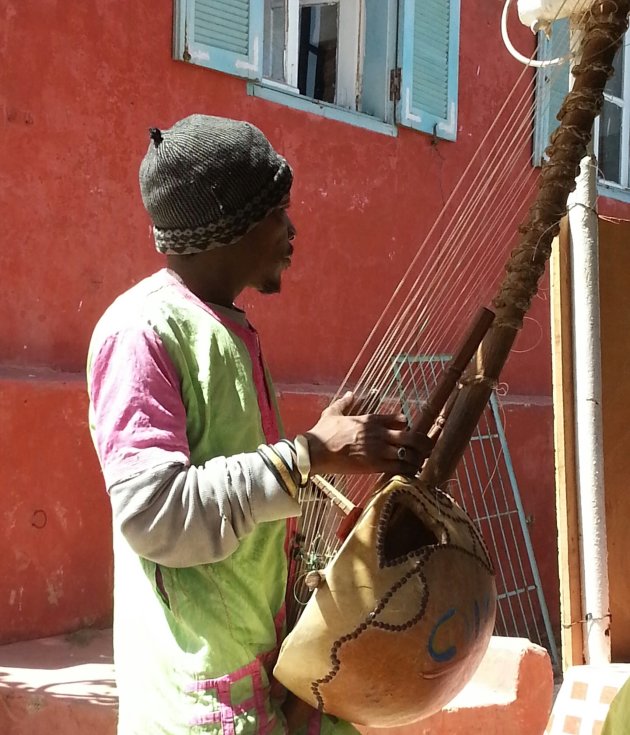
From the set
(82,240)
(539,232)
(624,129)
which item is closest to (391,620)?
(539,232)

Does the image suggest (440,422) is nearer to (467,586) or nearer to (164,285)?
(467,586)

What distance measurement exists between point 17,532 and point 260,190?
3.17 meters

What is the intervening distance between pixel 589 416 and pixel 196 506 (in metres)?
2.20

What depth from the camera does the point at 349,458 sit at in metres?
1.31

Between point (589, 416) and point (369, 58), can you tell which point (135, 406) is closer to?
point (589, 416)

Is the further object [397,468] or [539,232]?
[539,232]

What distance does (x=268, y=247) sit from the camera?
4.98 feet

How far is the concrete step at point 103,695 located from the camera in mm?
3650

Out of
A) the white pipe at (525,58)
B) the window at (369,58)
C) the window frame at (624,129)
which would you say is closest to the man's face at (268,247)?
the white pipe at (525,58)

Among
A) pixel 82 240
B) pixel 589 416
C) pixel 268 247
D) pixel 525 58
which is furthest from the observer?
pixel 82 240

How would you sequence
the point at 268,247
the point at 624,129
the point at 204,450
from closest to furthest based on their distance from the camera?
the point at 204,450, the point at 268,247, the point at 624,129

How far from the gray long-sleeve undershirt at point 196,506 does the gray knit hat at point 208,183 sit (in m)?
0.34

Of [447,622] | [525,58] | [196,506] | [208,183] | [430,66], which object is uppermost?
[430,66]

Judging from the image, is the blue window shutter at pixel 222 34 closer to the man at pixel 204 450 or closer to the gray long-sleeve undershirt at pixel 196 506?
the man at pixel 204 450
